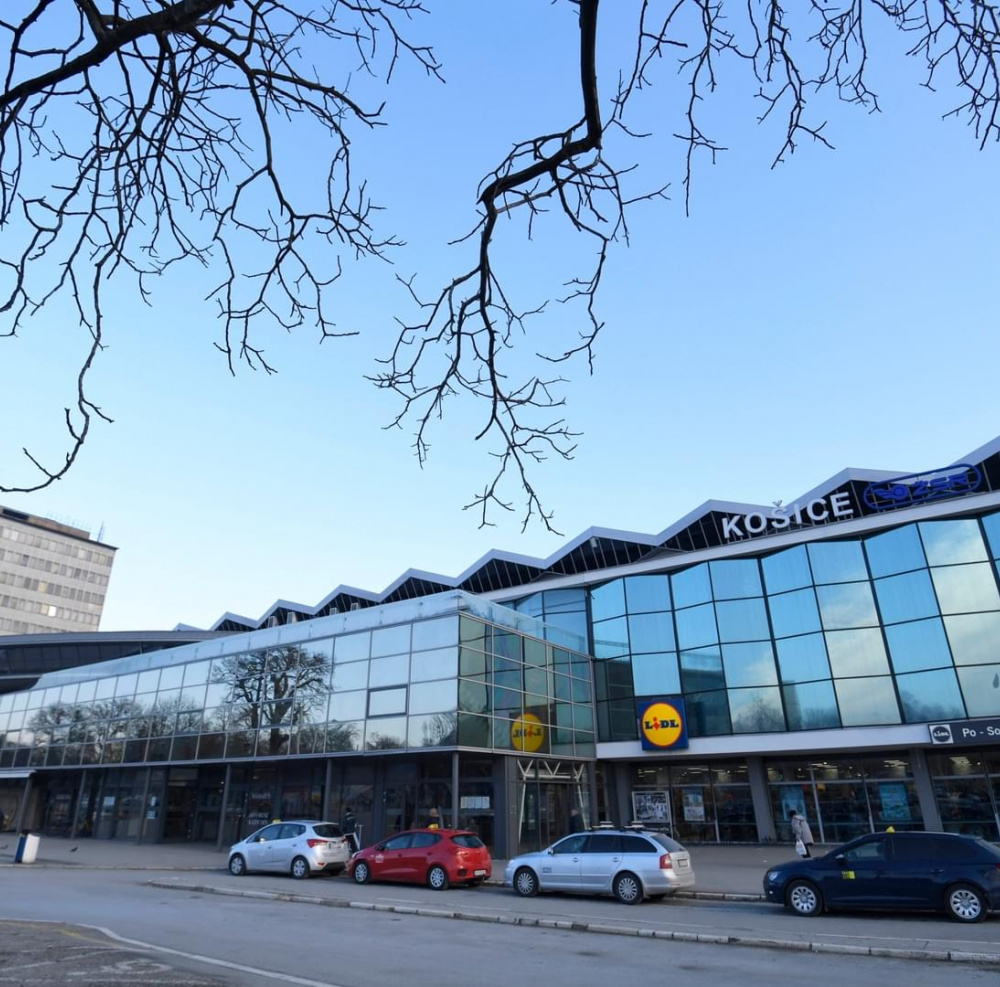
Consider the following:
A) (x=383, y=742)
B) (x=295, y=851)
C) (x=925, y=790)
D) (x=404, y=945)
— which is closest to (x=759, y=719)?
(x=925, y=790)

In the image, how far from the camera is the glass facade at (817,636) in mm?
26125

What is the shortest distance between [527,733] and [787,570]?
475 inches

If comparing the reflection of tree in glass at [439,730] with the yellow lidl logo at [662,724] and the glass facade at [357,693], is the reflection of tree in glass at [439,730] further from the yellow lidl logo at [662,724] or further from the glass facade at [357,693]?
the yellow lidl logo at [662,724]

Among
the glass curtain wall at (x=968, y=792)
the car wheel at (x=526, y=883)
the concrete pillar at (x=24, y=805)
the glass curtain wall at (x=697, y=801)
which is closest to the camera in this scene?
the car wheel at (x=526, y=883)

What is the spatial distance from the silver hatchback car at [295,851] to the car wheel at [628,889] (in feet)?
28.7

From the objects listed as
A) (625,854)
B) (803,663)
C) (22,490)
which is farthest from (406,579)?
(22,490)

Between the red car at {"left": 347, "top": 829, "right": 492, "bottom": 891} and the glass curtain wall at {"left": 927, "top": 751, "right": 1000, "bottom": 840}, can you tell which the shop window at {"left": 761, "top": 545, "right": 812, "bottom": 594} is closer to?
the glass curtain wall at {"left": 927, "top": 751, "right": 1000, "bottom": 840}

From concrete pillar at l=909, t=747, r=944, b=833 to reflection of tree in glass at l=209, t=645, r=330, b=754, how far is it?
20.5 metres

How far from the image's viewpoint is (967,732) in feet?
80.8

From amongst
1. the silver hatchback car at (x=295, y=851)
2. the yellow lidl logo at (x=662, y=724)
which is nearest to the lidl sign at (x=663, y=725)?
the yellow lidl logo at (x=662, y=724)

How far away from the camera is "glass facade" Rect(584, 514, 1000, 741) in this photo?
2612 centimetres

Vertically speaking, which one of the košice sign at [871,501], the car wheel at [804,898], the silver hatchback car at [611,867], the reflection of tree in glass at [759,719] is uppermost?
the košice sign at [871,501]

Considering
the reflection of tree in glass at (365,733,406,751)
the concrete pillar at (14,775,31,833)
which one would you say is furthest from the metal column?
the concrete pillar at (14,775,31,833)

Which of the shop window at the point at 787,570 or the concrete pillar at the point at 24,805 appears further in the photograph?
the concrete pillar at the point at 24,805
